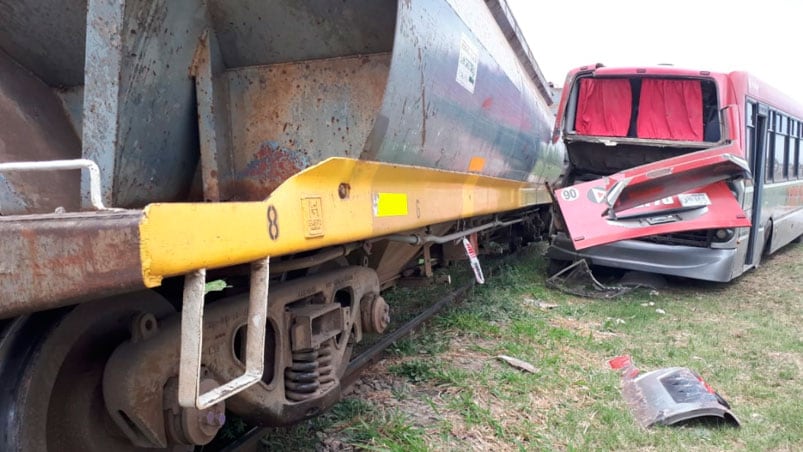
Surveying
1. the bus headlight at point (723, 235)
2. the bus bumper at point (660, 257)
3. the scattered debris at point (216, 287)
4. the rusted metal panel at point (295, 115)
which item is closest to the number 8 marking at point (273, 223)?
the scattered debris at point (216, 287)

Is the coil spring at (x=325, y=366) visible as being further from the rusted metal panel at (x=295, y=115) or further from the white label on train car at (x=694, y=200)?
the white label on train car at (x=694, y=200)

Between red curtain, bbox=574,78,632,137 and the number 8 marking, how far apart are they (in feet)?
22.2

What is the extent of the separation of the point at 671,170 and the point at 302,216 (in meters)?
5.28

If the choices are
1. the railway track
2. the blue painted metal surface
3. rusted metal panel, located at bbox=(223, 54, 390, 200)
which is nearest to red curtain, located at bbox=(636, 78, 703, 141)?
the railway track

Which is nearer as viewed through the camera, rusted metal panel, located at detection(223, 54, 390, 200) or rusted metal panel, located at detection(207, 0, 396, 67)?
rusted metal panel, located at detection(207, 0, 396, 67)

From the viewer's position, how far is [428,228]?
12.5 feet

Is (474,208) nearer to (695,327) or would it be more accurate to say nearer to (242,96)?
(242,96)

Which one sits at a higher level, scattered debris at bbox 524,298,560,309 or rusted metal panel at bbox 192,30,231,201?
rusted metal panel at bbox 192,30,231,201

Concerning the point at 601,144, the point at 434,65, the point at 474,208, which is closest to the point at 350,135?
the point at 434,65

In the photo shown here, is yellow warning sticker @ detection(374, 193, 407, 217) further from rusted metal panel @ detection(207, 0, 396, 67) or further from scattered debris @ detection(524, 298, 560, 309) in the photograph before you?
scattered debris @ detection(524, 298, 560, 309)

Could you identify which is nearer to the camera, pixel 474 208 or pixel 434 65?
pixel 434 65

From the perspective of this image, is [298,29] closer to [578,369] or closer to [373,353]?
[373,353]

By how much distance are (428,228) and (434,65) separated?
1.29 meters

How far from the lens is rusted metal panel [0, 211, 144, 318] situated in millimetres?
1273
